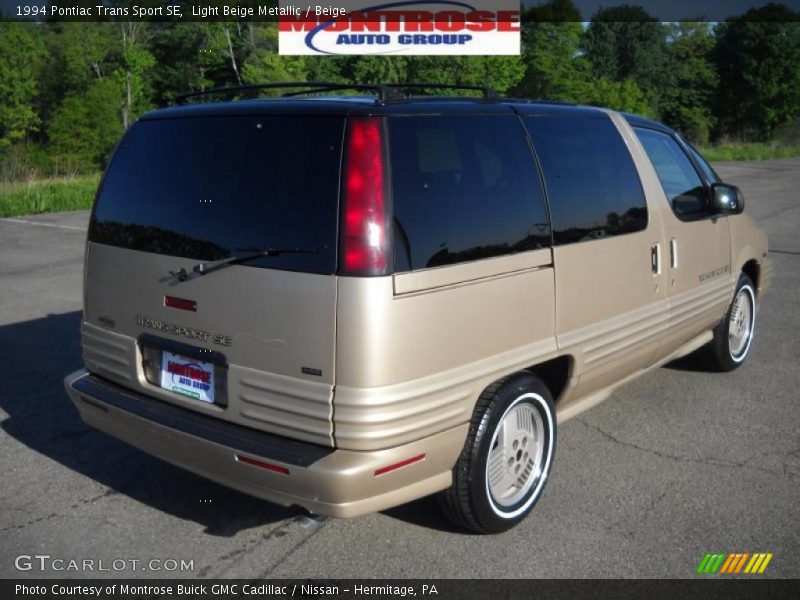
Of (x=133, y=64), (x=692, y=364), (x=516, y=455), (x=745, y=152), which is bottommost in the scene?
(x=692, y=364)

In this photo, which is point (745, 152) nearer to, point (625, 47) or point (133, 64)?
point (625, 47)

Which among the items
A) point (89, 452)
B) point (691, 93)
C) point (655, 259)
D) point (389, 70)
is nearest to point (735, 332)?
point (655, 259)

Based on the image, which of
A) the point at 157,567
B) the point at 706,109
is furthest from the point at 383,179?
the point at 706,109

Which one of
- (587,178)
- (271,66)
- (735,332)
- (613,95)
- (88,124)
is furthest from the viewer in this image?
(613,95)

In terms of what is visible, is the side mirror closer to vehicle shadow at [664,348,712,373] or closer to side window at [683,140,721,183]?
side window at [683,140,721,183]

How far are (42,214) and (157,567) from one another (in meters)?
15.7

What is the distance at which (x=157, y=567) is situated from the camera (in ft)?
11.2

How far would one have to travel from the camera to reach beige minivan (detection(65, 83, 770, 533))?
3.04 meters

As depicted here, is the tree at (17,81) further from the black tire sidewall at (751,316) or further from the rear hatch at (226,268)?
the rear hatch at (226,268)

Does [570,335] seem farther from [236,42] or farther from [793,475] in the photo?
[236,42]

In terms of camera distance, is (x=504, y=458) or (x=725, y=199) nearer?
(x=504, y=458)

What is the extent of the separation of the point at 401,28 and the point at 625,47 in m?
27.6

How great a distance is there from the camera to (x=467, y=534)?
3709mm

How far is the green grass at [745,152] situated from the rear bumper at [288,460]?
123 ft
